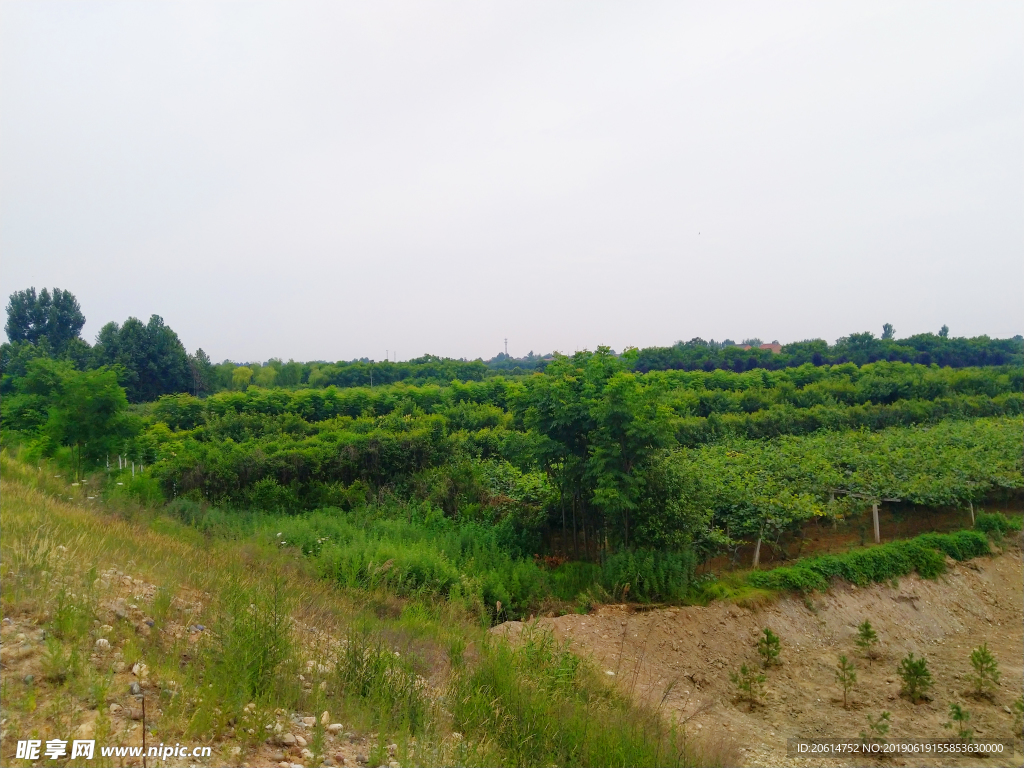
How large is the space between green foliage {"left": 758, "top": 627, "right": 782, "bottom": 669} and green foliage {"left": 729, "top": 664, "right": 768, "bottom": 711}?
29.1 inches

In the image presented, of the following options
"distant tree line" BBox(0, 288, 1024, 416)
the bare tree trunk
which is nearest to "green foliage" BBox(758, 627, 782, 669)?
the bare tree trunk

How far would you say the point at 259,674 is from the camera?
379 cm

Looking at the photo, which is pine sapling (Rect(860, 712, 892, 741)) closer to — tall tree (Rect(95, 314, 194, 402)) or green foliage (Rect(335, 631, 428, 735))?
green foliage (Rect(335, 631, 428, 735))

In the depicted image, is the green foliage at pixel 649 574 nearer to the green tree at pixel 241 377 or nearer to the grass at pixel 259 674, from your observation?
the grass at pixel 259 674

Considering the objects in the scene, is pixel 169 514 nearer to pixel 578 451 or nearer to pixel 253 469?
pixel 253 469

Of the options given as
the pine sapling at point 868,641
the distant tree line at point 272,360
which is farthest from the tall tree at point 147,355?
the pine sapling at point 868,641

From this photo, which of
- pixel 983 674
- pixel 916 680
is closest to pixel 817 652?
pixel 916 680

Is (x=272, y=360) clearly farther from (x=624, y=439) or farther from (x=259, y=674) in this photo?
(x=259, y=674)

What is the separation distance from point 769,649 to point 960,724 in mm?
2274

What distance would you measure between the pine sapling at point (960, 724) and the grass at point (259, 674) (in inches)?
132

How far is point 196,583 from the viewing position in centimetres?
548

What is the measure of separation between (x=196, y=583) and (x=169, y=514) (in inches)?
316

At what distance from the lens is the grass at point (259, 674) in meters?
3.31

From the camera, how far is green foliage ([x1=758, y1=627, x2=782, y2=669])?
8.26m
